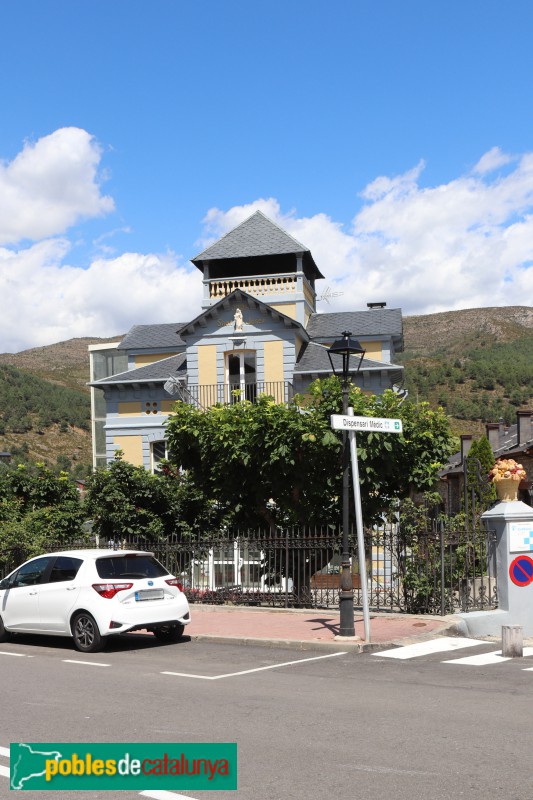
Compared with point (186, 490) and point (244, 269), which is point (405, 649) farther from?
point (244, 269)

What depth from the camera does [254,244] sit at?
3491 cm

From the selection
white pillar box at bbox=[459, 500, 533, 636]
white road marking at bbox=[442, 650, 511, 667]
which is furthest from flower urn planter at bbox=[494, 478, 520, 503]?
white road marking at bbox=[442, 650, 511, 667]

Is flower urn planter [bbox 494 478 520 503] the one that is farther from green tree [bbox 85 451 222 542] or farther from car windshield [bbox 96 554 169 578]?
green tree [bbox 85 451 222 542]

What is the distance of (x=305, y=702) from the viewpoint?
29.3ft

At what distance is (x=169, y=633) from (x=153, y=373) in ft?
66.5

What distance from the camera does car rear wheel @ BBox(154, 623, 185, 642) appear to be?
552 inches

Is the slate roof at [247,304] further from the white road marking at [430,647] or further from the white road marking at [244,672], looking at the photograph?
the white road marking at [244,672]

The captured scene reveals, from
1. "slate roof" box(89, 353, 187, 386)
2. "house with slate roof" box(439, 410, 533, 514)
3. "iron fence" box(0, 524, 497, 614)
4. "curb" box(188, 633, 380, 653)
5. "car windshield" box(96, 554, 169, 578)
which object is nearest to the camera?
"curb" box(188, 633, 380, 653)

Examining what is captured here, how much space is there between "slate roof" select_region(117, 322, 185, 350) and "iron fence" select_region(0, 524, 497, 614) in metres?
14.1

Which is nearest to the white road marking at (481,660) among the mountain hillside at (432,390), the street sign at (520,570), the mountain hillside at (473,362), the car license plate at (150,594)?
the street sign at (520,570)

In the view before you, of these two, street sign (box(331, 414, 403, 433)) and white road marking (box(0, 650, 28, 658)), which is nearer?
street sign (box(331, 414, 403, 433))

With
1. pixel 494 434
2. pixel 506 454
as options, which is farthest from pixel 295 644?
pixel 494 434

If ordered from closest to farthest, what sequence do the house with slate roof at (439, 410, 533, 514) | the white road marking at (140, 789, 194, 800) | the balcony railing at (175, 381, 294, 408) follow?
the white road marking at (140, 789, 194, 800)
the balcony railing at (175, 381, 294, 408)
the house with slate roof at (439, 410, 533, 514)

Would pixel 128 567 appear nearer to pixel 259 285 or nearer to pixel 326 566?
pixel 326 566
